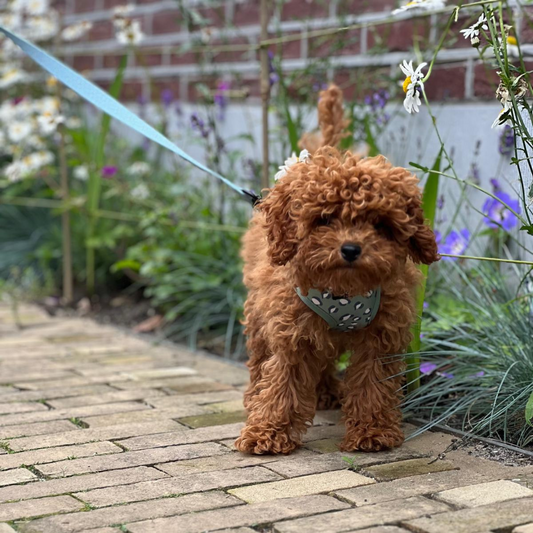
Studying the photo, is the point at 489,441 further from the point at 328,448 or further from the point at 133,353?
the point at 133,353

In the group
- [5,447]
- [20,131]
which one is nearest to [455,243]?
[5,447]

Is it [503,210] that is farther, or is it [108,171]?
[108,171]

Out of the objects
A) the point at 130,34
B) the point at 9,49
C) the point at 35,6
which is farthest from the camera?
the point at 9,49

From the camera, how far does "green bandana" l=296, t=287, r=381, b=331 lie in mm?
2699

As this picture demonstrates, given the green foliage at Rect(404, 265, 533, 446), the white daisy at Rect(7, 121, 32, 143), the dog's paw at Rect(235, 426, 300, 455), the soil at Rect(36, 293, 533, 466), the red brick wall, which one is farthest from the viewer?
→ the white daisy at Rect(7, 121, 32, 143)

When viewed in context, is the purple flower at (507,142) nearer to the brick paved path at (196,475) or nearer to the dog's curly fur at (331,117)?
the dog's curly fur at (331,117)

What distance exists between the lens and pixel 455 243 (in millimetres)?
3855

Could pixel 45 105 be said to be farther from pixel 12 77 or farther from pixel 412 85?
pixel 412 85

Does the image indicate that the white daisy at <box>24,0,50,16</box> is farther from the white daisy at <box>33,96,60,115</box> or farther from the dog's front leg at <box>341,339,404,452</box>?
the dog's front leg at <box>341,339,404,452</box>

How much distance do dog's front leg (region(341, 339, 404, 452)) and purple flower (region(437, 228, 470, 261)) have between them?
106 centimetres

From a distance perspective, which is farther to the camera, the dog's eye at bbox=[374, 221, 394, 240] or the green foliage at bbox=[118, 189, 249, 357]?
the green foliage at bbox=[118, 189, 249, 357]

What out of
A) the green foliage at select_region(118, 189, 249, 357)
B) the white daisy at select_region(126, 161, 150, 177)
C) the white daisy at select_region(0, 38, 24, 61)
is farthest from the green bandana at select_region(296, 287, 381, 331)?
the white daisy at select_region(0, 38, 24, 61)

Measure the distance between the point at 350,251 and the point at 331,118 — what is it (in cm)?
94

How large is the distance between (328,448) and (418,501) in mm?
586
